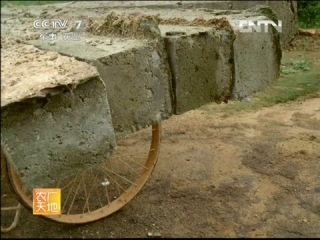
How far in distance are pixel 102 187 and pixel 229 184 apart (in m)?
0.80

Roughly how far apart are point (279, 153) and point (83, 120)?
2119 mm

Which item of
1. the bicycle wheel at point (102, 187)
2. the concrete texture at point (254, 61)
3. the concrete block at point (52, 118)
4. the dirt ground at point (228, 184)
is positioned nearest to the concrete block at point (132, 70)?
the concrete block at point (52, 118)

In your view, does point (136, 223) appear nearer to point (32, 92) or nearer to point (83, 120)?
point (83, 120)

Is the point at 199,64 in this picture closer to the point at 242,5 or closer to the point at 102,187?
the point at 102,187

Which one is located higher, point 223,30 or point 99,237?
point 223,30

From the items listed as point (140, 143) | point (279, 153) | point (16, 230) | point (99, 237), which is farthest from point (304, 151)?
point (16, 230)

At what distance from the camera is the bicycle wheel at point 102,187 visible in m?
2.52

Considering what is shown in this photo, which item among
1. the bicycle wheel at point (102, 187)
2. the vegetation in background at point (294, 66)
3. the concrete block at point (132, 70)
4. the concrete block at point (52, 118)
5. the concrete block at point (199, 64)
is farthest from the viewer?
the vegetation in background at point (294, 66)

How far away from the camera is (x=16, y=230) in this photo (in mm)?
2484

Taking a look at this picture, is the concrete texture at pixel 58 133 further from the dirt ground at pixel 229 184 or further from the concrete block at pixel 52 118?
the dirt ground at pixel 229 184

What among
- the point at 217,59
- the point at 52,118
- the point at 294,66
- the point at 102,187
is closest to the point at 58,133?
the point at 52,118

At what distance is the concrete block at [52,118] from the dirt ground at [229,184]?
0.93 meters

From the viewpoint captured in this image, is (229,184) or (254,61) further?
(229,184)

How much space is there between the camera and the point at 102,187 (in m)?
2.97
